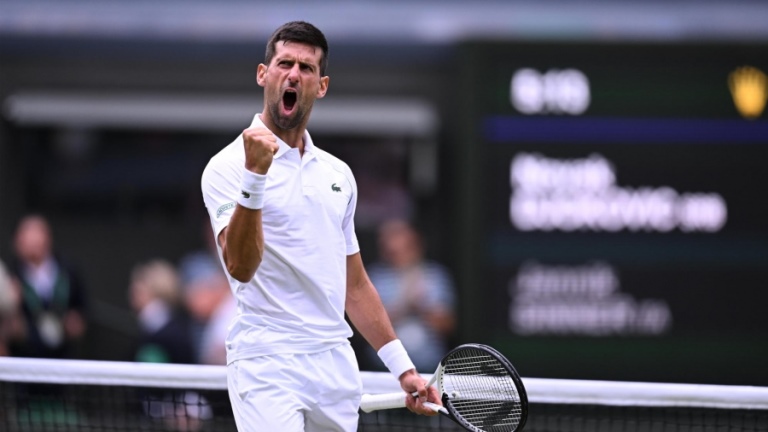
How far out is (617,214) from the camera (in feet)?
29.8

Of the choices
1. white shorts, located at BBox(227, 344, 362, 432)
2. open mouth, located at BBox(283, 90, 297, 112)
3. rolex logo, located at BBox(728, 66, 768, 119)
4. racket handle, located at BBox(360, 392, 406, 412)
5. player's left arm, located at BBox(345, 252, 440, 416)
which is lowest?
racket handle, located at BBox(360, 392, 406, 412)

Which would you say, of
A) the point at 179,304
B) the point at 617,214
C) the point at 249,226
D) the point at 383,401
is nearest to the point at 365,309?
the point at 383,401

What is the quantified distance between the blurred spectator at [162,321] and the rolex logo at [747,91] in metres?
4.01

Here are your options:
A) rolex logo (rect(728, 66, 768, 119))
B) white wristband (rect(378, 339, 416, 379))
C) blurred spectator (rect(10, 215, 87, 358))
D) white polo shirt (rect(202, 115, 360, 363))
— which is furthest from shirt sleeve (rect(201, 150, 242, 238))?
blurred spectator (rect(10, 215, 87, 358))

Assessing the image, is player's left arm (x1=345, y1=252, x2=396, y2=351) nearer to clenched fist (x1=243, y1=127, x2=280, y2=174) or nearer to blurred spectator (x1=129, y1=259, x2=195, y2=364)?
clenched fist (x1=243, y1=127, x2=280, y2=174)

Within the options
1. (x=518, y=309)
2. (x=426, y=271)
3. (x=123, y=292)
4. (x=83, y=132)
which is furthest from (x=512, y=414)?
(x=83, y=132)

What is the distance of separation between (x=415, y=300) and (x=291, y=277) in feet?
18.4

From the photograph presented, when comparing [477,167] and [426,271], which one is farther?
[426,271]

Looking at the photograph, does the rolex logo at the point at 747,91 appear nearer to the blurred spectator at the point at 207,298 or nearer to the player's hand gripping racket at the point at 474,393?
the blurred spectator at the point at 207,298

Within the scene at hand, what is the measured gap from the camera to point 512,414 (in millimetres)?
4488

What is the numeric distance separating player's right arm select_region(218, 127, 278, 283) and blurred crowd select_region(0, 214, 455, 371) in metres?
5.47

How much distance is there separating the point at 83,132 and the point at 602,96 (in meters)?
5.02

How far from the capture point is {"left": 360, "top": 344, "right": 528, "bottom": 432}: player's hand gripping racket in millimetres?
4504

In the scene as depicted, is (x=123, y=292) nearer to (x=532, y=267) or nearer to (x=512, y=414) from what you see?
(x=532, y=267)
